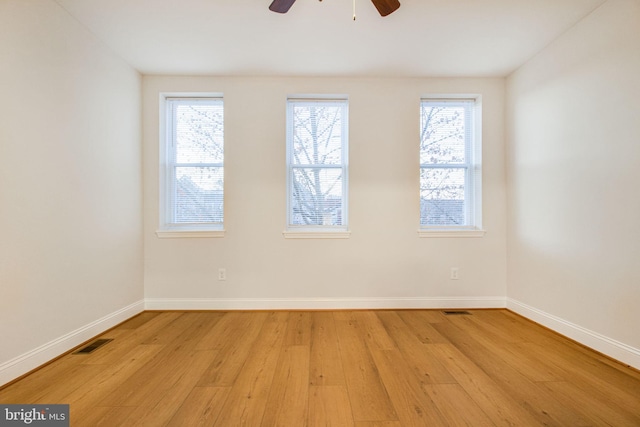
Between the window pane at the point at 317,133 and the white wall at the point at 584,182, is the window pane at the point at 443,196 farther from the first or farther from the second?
the window pane at the point at 317,133

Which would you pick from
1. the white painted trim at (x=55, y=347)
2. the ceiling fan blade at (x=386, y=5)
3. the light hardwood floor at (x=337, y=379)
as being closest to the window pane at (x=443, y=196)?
the light hardwood floor at (x=337, y=379)

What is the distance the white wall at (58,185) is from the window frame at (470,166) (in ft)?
10.6

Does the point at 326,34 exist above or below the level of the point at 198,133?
above

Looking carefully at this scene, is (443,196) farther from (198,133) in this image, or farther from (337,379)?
(198,133)

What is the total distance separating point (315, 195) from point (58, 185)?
2276 mm

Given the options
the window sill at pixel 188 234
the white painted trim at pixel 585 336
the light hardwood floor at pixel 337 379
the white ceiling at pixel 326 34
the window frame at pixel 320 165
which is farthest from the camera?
the window frame at pixel 320 165

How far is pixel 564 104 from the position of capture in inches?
95.7

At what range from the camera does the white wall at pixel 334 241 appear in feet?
10.2

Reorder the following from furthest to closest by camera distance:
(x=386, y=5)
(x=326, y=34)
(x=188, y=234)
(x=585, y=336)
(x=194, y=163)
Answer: (x=194, y=163), (x=188, y=234), (x=326, y=34), (x=585, y=336), (x=386, y=5)

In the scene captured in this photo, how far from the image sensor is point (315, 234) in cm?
313

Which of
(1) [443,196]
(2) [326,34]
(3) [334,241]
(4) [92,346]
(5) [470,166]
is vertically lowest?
(4) [92,346]

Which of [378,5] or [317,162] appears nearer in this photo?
[378,5]

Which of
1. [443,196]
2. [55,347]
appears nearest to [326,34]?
[443,196]

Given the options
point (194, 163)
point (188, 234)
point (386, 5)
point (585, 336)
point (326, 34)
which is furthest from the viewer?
point (194, 163)
